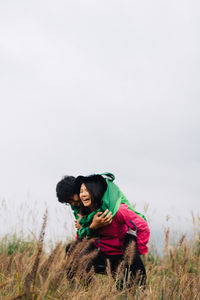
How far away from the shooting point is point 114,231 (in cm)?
329

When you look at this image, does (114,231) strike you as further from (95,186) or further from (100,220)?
(95,186)

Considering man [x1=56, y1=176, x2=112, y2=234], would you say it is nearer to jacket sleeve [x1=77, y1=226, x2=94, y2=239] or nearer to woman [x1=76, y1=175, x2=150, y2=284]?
jacket sleeve [x1=77, y1=226, x2=94, y2=239]

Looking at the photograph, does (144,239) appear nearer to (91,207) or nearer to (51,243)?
(91,207)

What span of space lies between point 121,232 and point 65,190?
32.0 inches

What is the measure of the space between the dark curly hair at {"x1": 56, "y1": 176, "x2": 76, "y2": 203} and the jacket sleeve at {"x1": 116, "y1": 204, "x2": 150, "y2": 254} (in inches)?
29.4

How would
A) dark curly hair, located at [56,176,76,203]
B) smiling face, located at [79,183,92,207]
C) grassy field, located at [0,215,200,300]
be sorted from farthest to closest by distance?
dark curly hair, located at [56,176,76,203] → smiling face, located at [79,183,92,207] → grassy field, located at [0,215,200,300]

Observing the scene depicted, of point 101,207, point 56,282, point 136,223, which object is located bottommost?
point 56,282

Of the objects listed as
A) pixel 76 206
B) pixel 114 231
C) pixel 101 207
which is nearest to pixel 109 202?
pixel 101 207

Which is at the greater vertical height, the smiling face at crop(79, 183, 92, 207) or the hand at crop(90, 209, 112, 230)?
the smiling face at crop(79, 183, 92, 207)

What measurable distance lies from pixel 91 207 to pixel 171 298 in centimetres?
138

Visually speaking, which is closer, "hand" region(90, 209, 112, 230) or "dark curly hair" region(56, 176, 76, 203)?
"hand" region(90, 209, 112, 230)

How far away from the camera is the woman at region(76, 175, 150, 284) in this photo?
314 cm

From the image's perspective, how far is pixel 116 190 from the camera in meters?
3.37

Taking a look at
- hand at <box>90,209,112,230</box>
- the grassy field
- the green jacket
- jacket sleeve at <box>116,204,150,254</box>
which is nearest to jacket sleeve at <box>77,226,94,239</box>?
the green jacket
